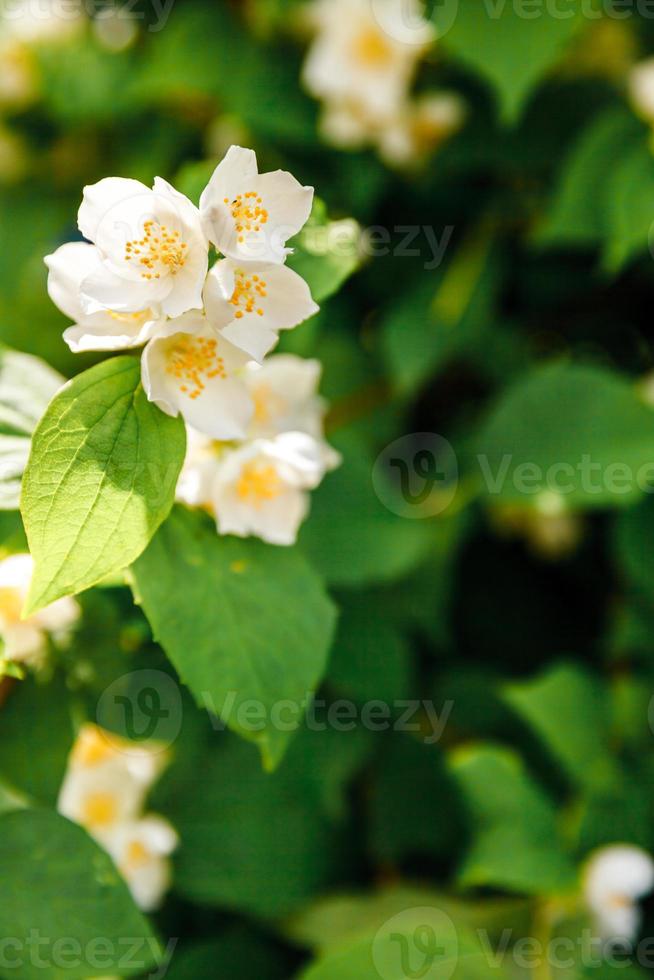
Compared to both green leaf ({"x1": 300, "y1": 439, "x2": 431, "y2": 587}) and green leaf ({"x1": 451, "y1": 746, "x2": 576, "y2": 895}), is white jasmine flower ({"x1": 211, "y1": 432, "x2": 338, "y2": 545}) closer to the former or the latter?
green leaf ({"x1": 300, "y1": 439, "x2": 431, "y2": 587})

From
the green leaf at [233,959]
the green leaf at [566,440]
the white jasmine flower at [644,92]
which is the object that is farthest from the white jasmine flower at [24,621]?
the white jasmine flower at [644,92]

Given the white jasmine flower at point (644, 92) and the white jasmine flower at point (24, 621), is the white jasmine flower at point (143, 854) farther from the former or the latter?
the white jasmine flower at point (644, 92)

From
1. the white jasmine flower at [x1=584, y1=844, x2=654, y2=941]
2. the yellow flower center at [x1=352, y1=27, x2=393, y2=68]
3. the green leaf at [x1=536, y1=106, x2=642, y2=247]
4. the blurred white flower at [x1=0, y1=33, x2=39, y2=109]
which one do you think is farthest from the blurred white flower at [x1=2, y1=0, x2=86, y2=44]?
the white jasmine flower at [x1=584, y1=844, x2=654, y2=941]

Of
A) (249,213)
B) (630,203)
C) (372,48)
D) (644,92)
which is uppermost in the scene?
(372,48)

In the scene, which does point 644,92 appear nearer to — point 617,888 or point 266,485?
point 266,485

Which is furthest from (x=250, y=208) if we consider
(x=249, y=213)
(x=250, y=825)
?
(x=250, y=825)

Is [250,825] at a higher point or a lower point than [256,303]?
lower

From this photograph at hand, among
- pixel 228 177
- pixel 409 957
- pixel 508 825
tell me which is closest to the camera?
pixel 228 177

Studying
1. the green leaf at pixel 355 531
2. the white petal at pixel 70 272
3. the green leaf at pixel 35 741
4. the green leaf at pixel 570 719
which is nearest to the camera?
the white petal at pixel 70 272

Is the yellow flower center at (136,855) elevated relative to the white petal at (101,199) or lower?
lower
